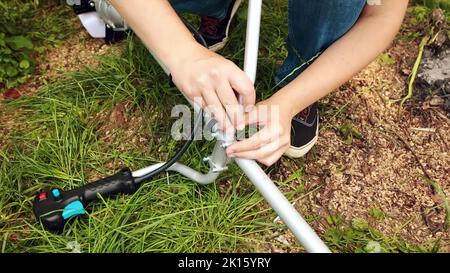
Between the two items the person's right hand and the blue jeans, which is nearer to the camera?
the person's right hand

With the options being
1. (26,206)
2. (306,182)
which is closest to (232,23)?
(306,182)

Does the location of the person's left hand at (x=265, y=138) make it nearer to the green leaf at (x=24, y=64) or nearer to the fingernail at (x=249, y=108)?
the fingernail at (x=249, y=108)

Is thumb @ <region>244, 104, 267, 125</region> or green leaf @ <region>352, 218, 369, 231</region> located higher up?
thumb @ <region>244, 104, 267, 125</region>

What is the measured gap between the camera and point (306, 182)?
52.1 inches

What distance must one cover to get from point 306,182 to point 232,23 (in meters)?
0.57

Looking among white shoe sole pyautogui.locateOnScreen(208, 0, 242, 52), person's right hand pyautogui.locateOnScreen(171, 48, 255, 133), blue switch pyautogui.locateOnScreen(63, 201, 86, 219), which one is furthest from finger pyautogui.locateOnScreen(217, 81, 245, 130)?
white shoe sole pyautogui.locateOnScreen(208, 0, 242, 52)

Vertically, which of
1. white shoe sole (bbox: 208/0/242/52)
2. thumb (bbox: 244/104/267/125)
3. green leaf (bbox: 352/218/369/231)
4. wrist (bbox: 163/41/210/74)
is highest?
wrist (bbox: 163/41/210/74)

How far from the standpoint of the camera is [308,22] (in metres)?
1.15

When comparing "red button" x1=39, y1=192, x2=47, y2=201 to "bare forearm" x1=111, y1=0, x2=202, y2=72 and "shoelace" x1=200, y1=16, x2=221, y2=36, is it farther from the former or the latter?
"shoelace" x1=200, y1=16, x2=221, y2=36

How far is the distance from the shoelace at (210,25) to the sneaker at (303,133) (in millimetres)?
377

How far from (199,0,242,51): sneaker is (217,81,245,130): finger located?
67cm

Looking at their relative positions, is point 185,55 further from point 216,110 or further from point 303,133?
point 303,133

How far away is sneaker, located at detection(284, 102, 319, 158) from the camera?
1.31m

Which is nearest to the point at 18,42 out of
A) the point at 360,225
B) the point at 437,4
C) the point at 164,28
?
the point at 164,28
